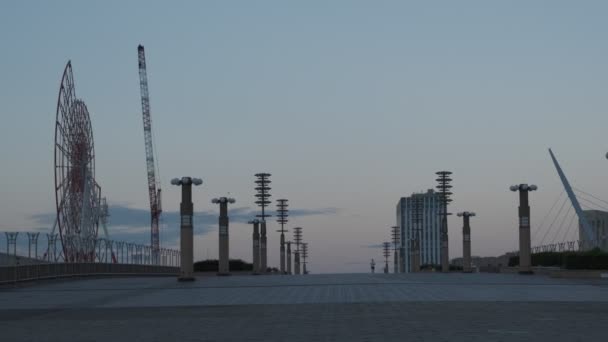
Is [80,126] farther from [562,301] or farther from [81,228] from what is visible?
[562,301]

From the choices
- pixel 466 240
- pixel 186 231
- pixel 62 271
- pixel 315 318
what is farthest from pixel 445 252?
pixel 315 318

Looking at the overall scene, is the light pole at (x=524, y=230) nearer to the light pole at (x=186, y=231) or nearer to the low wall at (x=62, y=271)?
the light pole at (x=186, y=231)

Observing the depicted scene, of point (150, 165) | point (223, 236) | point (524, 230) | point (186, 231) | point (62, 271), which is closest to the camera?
point (186, 231)

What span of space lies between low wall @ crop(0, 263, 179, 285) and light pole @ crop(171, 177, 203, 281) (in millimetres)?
6590

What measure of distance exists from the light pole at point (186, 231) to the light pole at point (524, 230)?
68.1 feet

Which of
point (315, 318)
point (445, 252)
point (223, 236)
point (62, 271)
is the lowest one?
point (445, 252)

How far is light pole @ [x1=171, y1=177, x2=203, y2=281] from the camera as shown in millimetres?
46656

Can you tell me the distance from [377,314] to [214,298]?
1025 centimetres

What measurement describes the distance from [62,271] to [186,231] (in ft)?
25.7

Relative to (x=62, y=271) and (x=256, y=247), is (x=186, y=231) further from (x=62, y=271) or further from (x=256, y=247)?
(x=256, y=247)

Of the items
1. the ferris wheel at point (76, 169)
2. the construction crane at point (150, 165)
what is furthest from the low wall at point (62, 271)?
the construction crane at point (150, 165)

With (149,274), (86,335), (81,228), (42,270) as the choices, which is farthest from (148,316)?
(149,274)

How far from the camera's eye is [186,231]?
153 feet

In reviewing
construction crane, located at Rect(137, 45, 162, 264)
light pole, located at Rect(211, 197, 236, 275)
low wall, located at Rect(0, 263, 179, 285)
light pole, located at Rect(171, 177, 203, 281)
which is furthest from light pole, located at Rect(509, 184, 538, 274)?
construction crane, located at Rect(137, 45, 162, 264)
